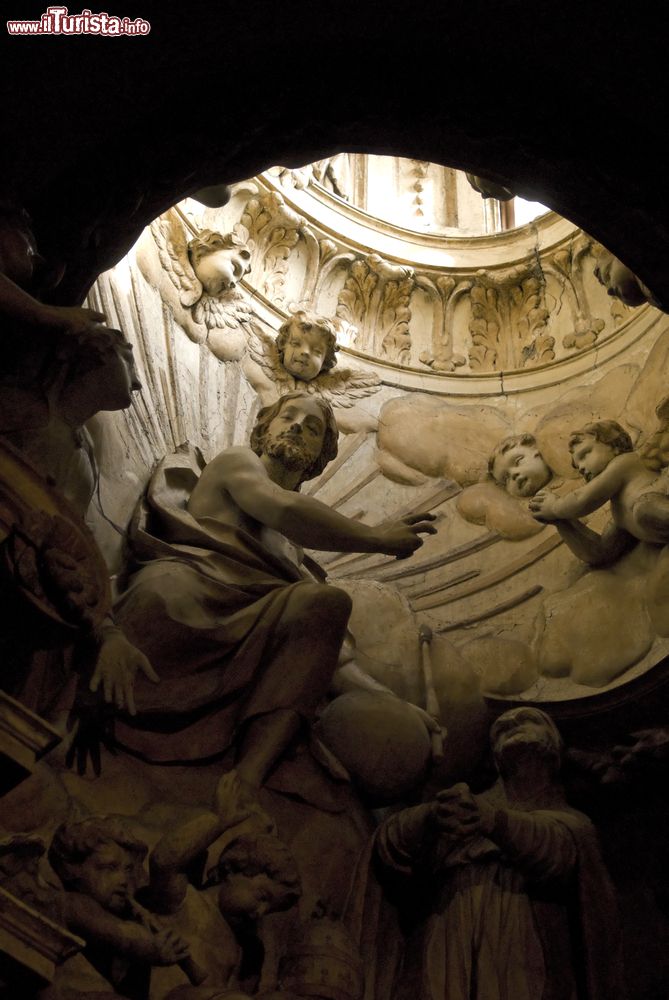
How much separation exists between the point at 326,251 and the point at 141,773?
4.33m


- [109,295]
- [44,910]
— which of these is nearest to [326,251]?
[109,295]

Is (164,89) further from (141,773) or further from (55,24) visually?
(141,773)

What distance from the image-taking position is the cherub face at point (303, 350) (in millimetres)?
7375

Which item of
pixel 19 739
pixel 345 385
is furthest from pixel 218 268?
pixel 19 739

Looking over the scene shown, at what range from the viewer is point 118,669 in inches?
178

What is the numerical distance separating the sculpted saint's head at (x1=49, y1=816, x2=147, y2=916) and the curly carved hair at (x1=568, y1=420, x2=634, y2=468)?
119 inches

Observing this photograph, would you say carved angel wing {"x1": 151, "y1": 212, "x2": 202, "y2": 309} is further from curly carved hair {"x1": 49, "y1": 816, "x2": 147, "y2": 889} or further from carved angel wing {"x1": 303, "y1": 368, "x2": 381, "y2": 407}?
curly carved hair {"x1": 49, "y1": 816, "x2": 147, "y2": 889}

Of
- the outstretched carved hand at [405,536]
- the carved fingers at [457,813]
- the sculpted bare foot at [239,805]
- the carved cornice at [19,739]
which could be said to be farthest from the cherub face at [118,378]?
the carved fingers at [457,813]

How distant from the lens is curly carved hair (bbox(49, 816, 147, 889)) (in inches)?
162

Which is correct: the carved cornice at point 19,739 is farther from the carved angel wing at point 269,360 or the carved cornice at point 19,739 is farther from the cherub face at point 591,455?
the carved angel wing at point 269,360

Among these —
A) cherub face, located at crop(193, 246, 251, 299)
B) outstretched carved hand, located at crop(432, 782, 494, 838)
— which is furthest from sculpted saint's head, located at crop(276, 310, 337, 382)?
outstretched carved hand, located at crop(432, 782, 494, 838)

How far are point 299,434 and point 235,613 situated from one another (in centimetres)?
113

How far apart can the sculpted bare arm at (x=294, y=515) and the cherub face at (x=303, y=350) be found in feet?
5.26

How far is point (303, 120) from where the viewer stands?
15.7 feet
